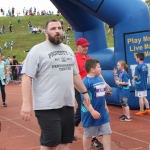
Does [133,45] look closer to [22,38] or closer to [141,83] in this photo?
[141,83]

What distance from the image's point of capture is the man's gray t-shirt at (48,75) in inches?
155

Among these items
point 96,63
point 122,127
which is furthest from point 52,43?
point 122,127

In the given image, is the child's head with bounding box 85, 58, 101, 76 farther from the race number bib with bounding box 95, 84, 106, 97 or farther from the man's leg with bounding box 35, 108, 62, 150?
the man's leg with bounding box 35, 108, 62, 150

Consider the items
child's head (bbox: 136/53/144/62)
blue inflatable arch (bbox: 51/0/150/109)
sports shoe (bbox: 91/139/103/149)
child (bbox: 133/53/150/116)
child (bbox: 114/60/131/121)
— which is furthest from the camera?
blue inflatable arch (bbox: 51/0/150/109)

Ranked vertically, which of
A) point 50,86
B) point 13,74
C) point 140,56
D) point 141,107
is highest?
point 140,56

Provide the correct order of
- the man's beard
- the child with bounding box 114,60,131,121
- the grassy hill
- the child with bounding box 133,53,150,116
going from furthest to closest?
1. the grassy hill
2. the child with bounding box 133,53,150,116
3. the child with bounding box 114,60,131,121
4. the man's beard

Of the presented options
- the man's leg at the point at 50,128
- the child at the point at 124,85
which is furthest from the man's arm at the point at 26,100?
the child at the point at 124,85

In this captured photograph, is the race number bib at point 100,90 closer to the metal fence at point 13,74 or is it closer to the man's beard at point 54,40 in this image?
the man's beard at point 54,40

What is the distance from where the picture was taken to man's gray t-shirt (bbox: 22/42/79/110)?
3.94 meters

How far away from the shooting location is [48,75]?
3.98m

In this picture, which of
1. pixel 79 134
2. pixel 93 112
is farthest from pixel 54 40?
pixel 79 134

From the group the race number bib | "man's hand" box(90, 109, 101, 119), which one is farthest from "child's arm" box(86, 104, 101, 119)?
the race number bib

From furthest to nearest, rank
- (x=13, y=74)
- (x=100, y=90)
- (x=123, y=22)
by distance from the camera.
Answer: (x=13, y=74) < (x=123, y=22) < (x=100, y=90)

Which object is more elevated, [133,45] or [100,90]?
[133,45]
